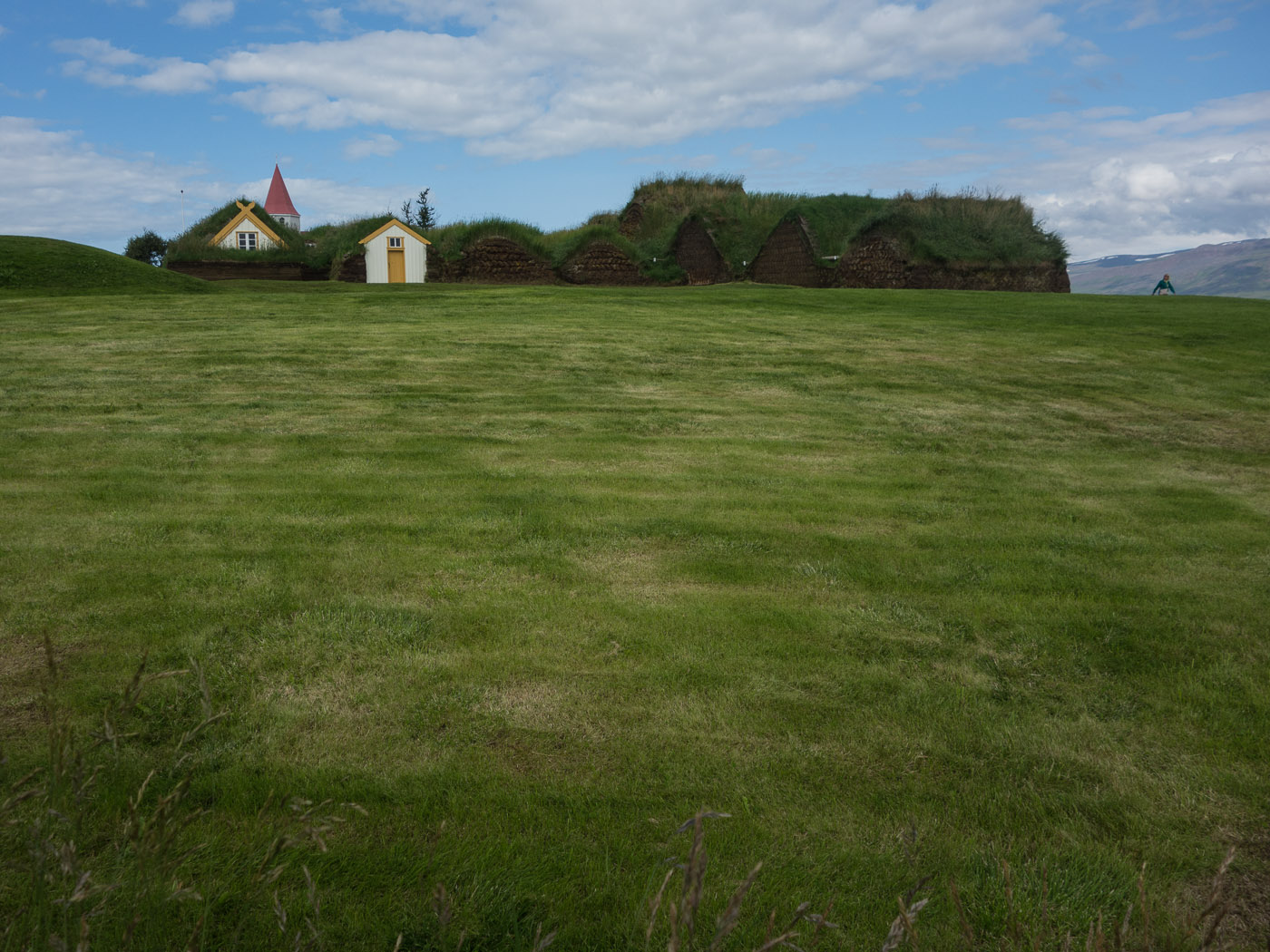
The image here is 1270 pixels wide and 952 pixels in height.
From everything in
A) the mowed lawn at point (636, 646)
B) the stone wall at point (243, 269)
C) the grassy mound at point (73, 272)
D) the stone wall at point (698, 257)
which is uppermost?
the stone wall at point (698, 257)

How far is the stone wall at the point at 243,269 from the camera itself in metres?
38.3

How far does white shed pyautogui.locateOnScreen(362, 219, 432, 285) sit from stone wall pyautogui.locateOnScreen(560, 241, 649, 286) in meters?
6.72

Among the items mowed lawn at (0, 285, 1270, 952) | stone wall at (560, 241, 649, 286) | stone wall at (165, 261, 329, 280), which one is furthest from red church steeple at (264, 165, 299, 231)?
mowed lawn at (0, 285, 1270, 952)

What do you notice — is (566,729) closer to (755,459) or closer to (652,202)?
(755,459)

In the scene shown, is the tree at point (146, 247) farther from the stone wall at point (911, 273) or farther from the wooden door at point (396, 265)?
the stone wall at point (911, 273)

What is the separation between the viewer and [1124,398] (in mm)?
13141

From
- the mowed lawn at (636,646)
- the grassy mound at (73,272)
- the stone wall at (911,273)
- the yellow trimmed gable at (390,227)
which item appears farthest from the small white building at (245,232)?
the mowed lawn at (636,646)

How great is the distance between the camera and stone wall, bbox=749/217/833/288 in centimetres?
3697

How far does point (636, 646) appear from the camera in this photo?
4688mm

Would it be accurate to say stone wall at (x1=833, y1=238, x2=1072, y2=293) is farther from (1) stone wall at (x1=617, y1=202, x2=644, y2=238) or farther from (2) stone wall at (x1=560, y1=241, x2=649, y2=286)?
(1) stone wall at (x1=617, y1=202, x2=644, y2=238)

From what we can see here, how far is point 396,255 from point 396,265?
45 cm

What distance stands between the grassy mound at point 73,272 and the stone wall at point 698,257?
2043 cm

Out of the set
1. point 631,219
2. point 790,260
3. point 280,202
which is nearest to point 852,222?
point 790,260

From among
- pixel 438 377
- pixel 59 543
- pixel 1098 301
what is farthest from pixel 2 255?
pixel 1098 301
